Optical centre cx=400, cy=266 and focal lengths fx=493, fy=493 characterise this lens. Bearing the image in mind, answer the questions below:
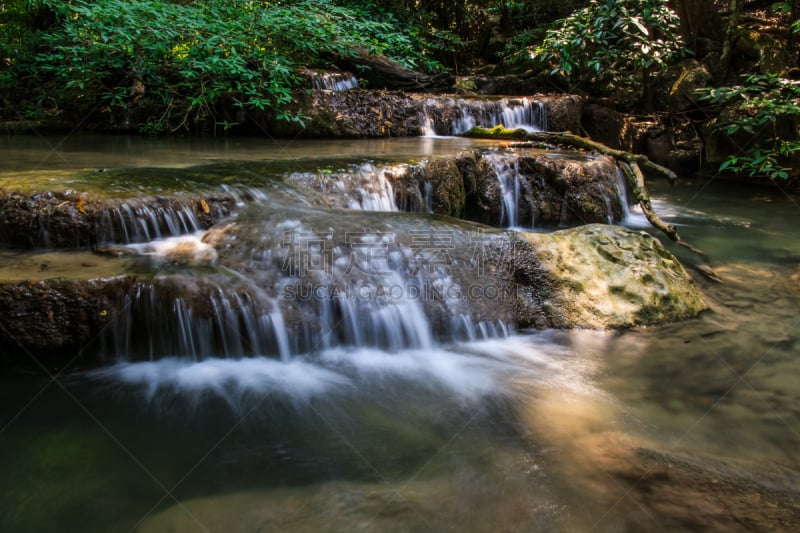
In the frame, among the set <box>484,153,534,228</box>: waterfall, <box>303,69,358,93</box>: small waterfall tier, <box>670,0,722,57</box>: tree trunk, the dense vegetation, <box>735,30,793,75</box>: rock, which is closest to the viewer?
<box>484,153,534,228</box>: waterfall

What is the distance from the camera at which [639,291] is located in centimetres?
371

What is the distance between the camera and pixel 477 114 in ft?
27.5

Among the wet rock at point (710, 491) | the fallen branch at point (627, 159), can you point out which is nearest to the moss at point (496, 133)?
the fallen branch at point (627, 159)

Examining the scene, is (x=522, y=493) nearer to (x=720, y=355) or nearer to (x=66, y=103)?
(x=720, y=355)

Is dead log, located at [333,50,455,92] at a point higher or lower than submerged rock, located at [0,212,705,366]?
higher

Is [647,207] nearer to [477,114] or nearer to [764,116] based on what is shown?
[764,116]

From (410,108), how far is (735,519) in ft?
24.7

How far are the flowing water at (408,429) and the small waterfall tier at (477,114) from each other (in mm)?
5405

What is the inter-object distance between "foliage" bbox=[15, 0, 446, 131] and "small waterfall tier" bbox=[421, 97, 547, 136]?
68.1 inches

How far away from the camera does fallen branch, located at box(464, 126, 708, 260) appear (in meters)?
4.82

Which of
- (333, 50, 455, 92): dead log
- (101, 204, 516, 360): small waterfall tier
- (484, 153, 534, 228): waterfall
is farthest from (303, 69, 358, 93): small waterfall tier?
(101, 204, 516, 360): small waterfall tier

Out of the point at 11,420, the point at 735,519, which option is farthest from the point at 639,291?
the point at 11,420

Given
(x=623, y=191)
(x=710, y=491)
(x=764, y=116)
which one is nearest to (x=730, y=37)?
(x=764, y=116)

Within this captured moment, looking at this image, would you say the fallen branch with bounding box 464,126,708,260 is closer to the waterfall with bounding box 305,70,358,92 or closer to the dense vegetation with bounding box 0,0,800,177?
the dense vegetation with bounding box 0,0,800,177
